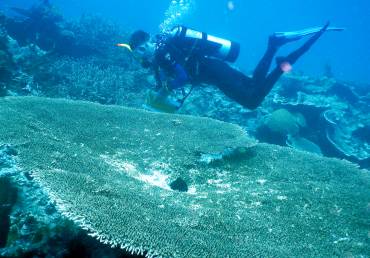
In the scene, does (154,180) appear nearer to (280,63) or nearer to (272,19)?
(280,63)

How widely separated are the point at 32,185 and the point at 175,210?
5.30 feet

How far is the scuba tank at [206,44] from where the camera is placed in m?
6.38

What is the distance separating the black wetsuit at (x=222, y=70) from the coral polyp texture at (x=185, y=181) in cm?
89

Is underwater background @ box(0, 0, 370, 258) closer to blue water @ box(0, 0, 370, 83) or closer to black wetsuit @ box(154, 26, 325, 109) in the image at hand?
black wetsuit @ box(154, 26, 325, 109)

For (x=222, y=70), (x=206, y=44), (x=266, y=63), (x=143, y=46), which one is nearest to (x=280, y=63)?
(x=266, y=63)

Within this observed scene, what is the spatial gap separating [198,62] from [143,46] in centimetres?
125

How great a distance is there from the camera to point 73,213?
9.27 feet

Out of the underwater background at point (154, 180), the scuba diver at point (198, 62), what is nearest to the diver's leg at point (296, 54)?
the scuba diver at point (198, 62)

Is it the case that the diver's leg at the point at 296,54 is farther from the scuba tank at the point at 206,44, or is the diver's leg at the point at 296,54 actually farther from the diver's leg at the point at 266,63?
the scuba tank at the point at 206,44

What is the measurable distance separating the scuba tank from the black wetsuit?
65 millimetres

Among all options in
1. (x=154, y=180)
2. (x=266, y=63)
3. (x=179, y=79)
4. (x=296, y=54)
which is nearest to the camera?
(x=154, y=180)

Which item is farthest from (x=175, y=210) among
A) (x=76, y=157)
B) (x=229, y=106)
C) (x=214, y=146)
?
(x=229, y=106)

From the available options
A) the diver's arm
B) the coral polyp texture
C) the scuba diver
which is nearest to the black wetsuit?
the scuba diver

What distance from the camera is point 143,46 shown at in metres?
5.93
